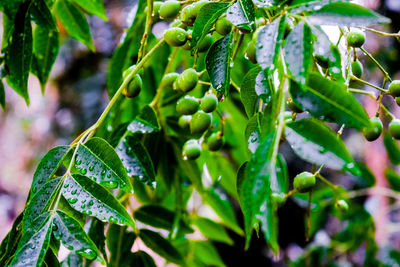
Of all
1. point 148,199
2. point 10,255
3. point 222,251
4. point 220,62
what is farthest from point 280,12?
point 222,251

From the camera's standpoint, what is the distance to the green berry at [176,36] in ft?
2.11

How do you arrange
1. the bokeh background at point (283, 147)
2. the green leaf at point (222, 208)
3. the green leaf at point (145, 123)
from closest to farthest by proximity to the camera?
1. the green leaf at point (145, 123)
2. the green leaf at point (222, 208)
3. the bokeh background at point (283, 147)

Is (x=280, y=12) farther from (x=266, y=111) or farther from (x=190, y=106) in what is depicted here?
(x=190, y=106)

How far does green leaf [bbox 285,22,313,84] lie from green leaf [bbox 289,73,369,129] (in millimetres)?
34

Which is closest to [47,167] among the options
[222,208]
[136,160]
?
[136,160]

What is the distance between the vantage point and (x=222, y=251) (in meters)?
2.37

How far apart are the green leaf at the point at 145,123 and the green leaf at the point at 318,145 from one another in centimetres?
36

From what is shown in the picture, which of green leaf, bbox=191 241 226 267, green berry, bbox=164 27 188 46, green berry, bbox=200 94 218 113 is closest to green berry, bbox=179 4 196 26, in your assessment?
green berry, bbox=164 27 188 46

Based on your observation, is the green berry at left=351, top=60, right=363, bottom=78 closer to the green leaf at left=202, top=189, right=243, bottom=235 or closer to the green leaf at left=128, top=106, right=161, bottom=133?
the green leaf at left=128, top=106, right=161, bottom=133

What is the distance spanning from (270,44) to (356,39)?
8.0 inches

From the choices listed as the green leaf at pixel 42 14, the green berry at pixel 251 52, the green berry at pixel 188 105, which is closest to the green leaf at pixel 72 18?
the green leaf at pixel 42 14

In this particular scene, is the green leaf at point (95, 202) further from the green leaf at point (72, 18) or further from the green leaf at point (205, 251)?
the green leaf at point (205, 251)

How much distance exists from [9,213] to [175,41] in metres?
3.64

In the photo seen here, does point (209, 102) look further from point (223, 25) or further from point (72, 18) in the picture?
point (72, 18)
